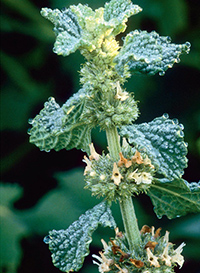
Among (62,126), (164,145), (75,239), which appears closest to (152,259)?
(75,239)

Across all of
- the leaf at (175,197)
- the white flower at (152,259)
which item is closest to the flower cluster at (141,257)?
the white flower at (152,259)

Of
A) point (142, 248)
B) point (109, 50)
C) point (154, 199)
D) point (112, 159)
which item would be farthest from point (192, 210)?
point (109, 50)

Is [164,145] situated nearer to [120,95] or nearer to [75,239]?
[120,95]

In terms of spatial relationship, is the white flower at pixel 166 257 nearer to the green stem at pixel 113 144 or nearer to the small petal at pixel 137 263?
the small petal at pixel 137 263

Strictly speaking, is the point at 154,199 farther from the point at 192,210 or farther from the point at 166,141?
the point at 166,141

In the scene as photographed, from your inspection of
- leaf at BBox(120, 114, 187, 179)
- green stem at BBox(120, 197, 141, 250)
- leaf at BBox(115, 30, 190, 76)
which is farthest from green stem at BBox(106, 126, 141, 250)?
leaf at BBox(115, 30, 190, 76)

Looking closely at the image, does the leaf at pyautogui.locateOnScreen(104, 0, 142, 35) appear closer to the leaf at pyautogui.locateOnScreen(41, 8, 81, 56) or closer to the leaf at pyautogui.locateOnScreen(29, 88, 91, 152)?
the leaf at pyautogui.locateOnScreen(41, 8, 81, 56)
